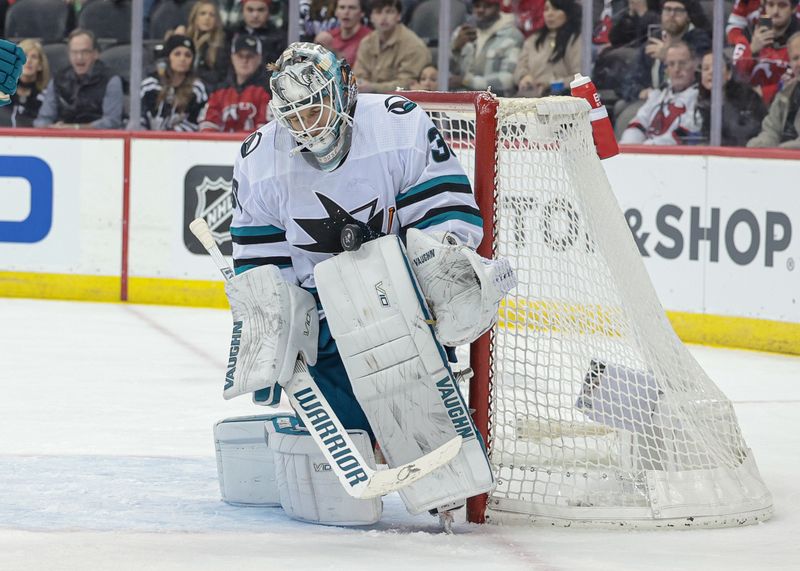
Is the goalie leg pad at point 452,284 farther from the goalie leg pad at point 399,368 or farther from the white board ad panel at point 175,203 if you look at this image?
the white board ad panel at point 175,203

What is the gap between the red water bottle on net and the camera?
3367 millimetres

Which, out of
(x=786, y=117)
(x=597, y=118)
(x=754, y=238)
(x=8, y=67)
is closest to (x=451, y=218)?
(x=597, y=118)

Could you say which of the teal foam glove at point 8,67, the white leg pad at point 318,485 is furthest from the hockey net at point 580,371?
the teal foam glove at point 8,67

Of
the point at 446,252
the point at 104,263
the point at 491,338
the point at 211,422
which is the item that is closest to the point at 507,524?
the point at 491,338

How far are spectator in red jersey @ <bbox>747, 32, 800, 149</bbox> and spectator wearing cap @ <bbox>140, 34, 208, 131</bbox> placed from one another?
8.89 feet

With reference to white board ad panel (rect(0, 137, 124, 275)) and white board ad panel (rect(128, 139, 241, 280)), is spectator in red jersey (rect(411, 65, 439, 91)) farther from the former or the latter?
white board ad panel (rect(0, 137, 124, 275))

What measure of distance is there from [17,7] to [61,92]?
0.53 meters

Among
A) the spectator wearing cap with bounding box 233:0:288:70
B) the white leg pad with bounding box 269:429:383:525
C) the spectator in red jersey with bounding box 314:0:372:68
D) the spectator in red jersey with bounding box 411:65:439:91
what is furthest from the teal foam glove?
the spectator in red jersey with bounding box 314:0:372:68

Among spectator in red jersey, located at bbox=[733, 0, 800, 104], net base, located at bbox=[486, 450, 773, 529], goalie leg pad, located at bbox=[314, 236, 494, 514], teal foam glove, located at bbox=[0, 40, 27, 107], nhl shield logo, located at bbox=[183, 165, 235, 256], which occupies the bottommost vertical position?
net base, located at bbox=[486, 450, 773, 529]

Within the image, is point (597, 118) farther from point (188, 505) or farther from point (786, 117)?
point (786, 117)

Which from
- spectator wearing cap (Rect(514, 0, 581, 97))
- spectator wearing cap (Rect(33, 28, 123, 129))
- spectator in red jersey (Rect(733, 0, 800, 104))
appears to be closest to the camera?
spectator in red jersey (Rect(733, 0, 800, 104))

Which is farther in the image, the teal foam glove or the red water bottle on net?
the red water bottle on net

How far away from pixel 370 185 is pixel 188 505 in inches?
31.3

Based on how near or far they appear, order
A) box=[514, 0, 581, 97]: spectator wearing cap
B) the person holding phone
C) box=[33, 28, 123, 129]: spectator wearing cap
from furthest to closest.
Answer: box=[33, 28, 123, 129]: spectator wearing cap → box=[514, 0, 581, 97]: spectator wearing cap → the person holding phone
